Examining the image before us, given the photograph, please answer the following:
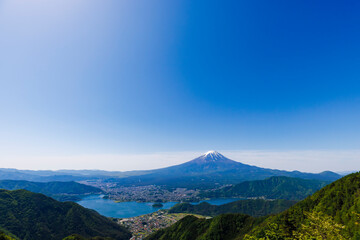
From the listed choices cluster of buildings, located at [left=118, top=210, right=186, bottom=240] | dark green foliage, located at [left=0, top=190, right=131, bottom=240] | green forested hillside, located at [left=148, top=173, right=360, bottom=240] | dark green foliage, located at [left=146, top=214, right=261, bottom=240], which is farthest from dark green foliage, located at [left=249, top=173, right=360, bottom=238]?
dark green foliage, located at [left=0, top=190, right=131, bottom=240]

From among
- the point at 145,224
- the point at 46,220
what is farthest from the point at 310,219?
the point at 46,220

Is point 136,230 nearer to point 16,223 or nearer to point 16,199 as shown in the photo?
point 16,223

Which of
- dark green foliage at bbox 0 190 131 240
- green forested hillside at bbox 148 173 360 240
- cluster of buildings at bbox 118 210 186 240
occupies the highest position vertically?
green forested hillside at bbox 148 173 360 240

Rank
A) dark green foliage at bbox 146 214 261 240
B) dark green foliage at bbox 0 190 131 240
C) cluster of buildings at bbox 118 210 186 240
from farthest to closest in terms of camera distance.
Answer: cluster of buildings at bbox 118 210 186 240
dark green foliage at bbox 0 190 131 240
dark green foliage at bbox 146 214 261 240

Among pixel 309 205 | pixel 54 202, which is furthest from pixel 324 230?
pixel 54 202

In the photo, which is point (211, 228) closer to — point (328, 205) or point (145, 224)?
point (328, 205)

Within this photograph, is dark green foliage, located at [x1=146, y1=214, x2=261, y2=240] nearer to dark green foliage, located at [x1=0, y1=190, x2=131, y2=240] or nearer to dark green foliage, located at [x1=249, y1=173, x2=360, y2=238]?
dark green foliage, located at [x1=249, y1=173, x2=360, y2=238]

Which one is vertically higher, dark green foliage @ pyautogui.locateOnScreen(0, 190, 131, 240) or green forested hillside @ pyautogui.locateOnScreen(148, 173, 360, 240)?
green forested hillside @ pyautogui.locateOnScreen(148, 173, 360, 240)
